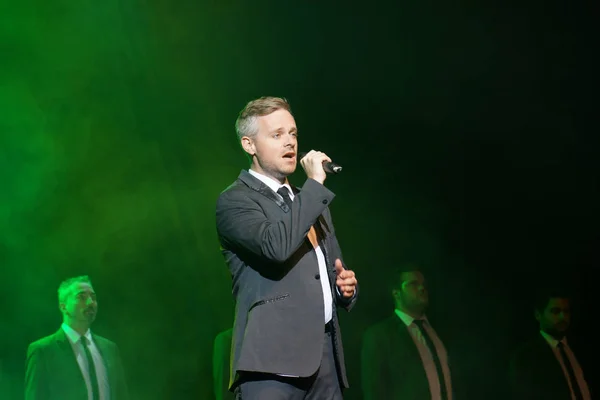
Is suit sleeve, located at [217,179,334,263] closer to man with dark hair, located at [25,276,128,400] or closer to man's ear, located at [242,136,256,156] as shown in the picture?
man's ear, located at [242,136,256,156]

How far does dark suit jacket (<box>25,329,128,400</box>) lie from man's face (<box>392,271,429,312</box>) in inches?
62.1

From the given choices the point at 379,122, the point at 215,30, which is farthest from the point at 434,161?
the point at 215,30

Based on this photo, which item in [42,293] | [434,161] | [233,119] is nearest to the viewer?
[42,293]

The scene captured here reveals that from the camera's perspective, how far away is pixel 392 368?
12.3 ft

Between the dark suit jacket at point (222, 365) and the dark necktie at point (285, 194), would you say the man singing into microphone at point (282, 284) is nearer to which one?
the dark necktie at point (285, 194)

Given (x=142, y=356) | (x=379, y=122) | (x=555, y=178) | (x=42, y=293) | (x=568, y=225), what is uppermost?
(x=379, y=122)

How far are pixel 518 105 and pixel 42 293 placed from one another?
2903mm

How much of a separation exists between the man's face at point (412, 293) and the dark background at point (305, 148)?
0.22 meters

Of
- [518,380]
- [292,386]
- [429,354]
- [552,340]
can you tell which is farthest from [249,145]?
[552,340]

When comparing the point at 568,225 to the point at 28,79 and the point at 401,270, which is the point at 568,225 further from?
the point at 28,79

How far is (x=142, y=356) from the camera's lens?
3.91 meters

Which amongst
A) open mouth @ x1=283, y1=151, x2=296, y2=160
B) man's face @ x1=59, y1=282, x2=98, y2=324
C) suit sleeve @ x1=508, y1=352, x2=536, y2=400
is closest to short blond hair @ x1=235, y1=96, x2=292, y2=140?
open mouth @ x1=283, y1=151, x2=296, y2=160

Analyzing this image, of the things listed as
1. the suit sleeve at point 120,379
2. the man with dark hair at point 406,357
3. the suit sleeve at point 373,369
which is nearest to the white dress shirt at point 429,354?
the man with dark hair at point 406,357

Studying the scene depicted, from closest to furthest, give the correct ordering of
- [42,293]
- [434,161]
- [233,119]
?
[42,293] < [233,119] < [434,161]
